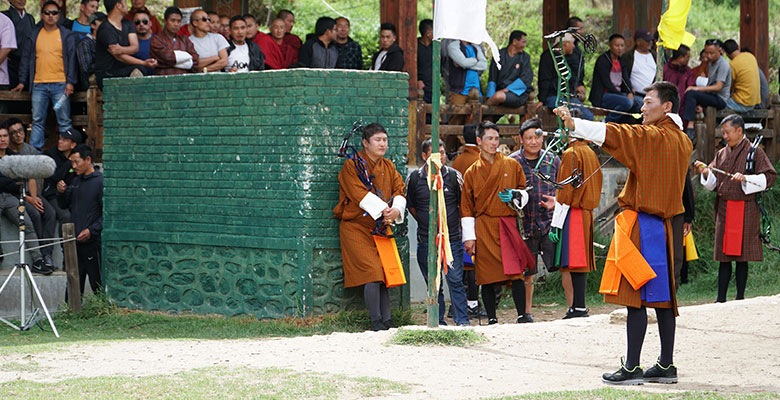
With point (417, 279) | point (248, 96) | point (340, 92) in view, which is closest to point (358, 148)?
point (340, 92)

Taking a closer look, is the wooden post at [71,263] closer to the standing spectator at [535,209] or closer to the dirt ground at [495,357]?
the dirt ground at [495,357]

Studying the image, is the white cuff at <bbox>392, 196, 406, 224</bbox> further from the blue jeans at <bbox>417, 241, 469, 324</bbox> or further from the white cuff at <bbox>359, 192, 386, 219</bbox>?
the blue jeans at <bbox>417, 241, 469, 324</bbox>

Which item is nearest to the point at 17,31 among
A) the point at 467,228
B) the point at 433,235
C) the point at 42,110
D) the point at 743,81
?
the point at 42,110

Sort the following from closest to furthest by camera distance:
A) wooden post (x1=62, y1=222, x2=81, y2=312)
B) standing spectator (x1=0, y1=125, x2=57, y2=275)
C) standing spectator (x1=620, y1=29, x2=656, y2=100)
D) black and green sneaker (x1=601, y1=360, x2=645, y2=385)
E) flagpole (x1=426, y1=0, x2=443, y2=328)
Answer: black and green sneaker (x1=601, y1=360, x2=645, y2=385) → flagpole (x1=426, y1=0, x2=443, y2=328) → wooden post (x1=62, y1=222, x2=81, y2=312) → standing spectator (x1=0, y1=125, x2=57, y2=275) → standing spectator (x1=620, y1=29, x2=656, y2=100)

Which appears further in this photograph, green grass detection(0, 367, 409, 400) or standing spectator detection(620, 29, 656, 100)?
standing spectator detection(620, 29, 656, 100)

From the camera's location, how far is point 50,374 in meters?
6.75

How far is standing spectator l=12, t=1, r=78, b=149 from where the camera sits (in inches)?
453

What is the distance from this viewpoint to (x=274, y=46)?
13.0m

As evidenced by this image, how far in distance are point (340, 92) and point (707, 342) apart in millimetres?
3774

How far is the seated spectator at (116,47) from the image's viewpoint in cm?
1117

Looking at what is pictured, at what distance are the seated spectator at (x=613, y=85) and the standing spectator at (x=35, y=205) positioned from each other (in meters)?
6.98

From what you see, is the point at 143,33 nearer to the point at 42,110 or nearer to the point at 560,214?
the point at 42,110

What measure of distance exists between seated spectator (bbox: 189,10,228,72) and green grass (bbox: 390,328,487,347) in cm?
504

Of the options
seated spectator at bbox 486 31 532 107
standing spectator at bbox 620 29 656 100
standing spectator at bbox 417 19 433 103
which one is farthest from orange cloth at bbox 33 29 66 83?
standing spectator at bbox 620 29 656 100
